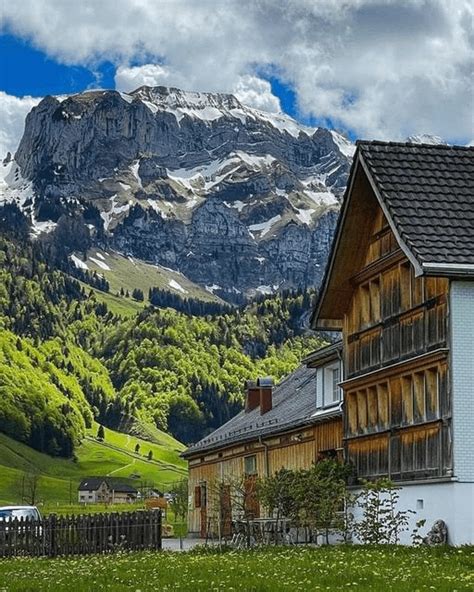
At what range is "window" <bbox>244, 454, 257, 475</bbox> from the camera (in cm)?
5614

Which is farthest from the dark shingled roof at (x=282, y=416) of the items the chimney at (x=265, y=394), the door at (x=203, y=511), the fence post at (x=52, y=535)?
the fence post at (x=52, y=535)

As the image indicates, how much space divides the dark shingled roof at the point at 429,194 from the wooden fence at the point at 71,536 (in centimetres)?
1321

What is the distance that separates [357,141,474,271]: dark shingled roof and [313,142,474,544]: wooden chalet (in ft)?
0.10

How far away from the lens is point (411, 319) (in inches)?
1314

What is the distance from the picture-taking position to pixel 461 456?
1173 inches

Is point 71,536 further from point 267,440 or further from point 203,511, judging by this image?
point 203,511

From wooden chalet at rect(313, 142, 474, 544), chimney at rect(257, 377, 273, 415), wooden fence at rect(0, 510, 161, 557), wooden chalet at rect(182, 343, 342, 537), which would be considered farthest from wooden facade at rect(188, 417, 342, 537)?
wooden chalet at rect(313, 142, 474, 544)

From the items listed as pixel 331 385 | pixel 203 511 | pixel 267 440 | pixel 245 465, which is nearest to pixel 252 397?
pixel 203 511

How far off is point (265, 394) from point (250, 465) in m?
6.35

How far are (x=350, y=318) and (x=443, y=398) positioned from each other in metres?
9.32

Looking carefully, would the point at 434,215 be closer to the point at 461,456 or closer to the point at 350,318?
the point at 461,456

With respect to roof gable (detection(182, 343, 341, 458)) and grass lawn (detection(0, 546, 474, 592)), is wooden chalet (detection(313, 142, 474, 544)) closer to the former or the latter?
grass lawn (detection(0, 546, 474, 592))

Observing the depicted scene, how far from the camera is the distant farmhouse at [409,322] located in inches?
1184

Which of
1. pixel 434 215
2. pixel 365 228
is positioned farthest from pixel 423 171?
pixel 365 228
